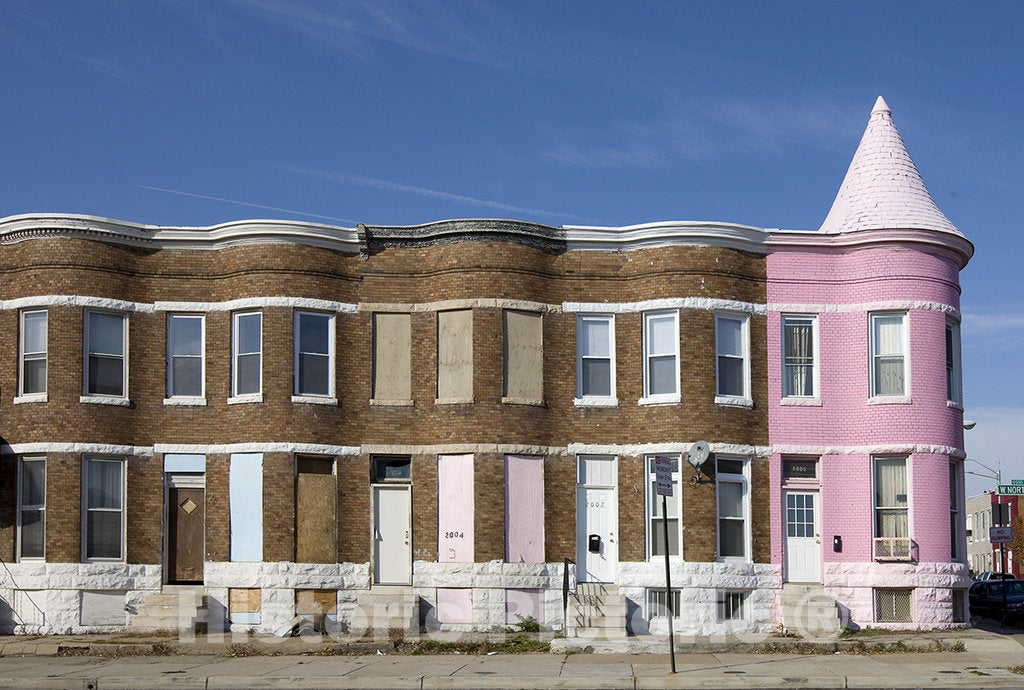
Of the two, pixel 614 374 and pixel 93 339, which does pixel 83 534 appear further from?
pixel 614 374

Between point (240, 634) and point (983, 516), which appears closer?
point (240, 634)

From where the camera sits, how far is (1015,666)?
21.0 meters

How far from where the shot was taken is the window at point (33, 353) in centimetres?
2580

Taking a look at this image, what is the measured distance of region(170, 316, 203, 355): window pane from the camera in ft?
86.4

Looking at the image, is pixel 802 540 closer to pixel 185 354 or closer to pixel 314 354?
pixel 314 354

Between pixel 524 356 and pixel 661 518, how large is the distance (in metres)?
4.13

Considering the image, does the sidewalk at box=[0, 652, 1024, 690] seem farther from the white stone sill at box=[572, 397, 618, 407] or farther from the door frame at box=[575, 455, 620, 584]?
the white stone sill at box=[572, 397, 618, 407]

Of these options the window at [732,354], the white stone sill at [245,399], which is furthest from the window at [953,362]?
the white stone sill at [245,399]

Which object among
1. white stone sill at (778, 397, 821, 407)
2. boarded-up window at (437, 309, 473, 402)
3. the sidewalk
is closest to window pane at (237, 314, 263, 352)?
boarded-up window at (437, 309, 473, 402)

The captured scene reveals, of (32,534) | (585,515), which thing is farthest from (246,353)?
(585,515)

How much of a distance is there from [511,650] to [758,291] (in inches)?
342

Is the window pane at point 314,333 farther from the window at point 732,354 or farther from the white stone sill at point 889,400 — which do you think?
the white stone sill at point 889,400

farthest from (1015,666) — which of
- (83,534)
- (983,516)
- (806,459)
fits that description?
(983,516)

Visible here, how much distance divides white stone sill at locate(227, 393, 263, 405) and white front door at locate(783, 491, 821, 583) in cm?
1054
